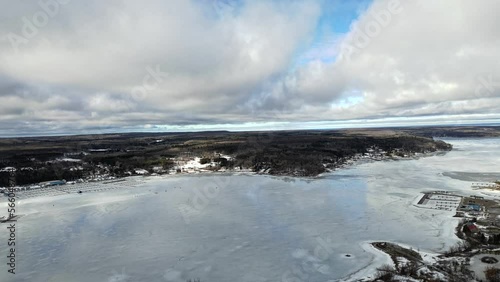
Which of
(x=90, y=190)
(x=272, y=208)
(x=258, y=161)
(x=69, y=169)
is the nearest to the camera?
(x=272, y=208)

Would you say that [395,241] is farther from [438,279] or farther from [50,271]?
[50,271]

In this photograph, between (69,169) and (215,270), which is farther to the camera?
(69,169)

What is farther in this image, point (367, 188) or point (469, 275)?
point (367, 188)

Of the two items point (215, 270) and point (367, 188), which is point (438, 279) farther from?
point (367, 188)

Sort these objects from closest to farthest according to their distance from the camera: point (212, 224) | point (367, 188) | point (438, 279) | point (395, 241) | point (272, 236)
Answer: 1. point (438, 279)
2. point (395, 241)
3. point (272, 236)
4. point (212, 224)
5. point (367, 188)

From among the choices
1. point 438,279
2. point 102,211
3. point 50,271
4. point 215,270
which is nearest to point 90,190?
point 102,211

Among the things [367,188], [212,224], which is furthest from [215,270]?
[367,188]
